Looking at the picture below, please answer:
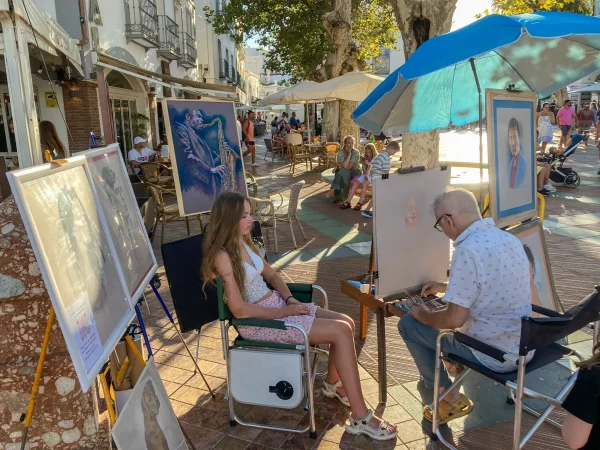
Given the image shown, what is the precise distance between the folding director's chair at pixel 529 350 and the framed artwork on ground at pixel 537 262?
826 mm

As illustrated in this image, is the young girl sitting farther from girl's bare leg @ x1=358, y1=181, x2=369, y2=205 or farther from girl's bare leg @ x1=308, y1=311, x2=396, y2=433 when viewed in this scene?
girl's bare leg @ x1=308, y1=311, x2=396, y2=433

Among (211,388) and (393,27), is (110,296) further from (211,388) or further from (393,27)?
(393,27)

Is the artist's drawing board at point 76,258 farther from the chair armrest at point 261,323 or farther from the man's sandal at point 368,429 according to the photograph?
the man's sandal at point 368,429

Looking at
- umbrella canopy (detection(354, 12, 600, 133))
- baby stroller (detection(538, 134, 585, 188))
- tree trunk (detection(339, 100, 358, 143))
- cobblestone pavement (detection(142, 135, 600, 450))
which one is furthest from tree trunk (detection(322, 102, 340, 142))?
umbrella canopy (detection(354, 12, 600, 133))

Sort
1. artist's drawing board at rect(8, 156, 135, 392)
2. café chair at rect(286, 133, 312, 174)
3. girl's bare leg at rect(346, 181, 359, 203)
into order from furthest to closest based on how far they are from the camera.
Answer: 1. café chair at rect(286, 133, 312, 174)
2. girl's bare leg at rect(346, 181, 359, 203)
3. artist's drawing board at rect(8, 156, 135, 392)

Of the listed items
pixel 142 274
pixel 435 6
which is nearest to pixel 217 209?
pixel 142 274

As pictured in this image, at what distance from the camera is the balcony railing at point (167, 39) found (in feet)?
53.5

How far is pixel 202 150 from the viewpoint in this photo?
198 inches

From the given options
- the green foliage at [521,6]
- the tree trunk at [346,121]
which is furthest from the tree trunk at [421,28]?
the tree trunk at [346,121]

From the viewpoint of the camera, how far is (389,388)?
3.12m

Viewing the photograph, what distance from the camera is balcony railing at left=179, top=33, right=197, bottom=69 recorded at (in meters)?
19.6

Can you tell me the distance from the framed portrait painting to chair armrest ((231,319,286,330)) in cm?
165

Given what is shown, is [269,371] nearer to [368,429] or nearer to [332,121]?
[368,429]

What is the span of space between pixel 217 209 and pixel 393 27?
18806 millimetres
